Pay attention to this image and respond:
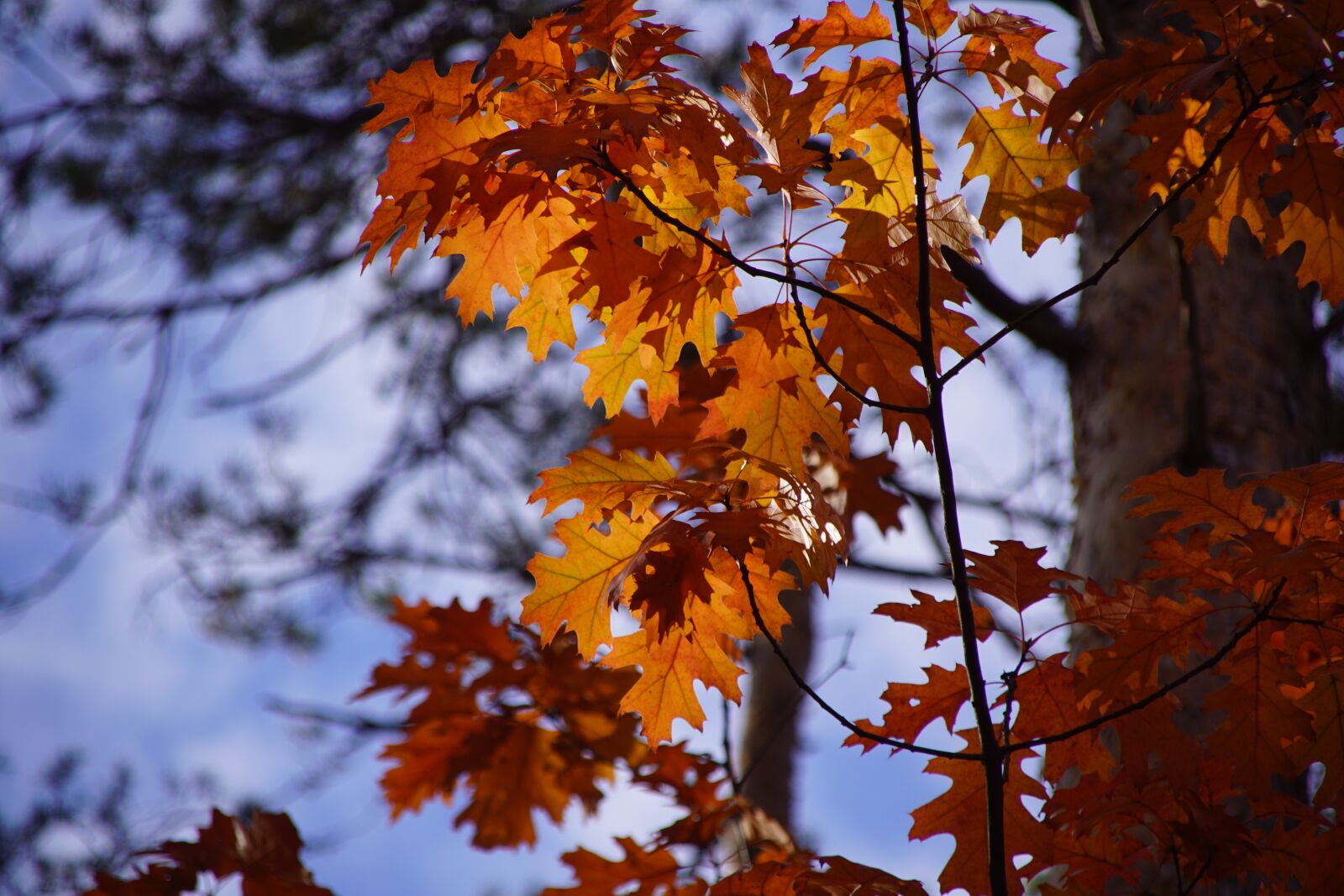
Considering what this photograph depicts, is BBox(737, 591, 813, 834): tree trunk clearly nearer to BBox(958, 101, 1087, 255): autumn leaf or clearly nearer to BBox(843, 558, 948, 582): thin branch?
BBox(843, 558, 948, 582): thin branch

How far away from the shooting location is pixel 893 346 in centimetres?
124

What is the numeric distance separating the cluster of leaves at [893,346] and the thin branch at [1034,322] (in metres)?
0.87

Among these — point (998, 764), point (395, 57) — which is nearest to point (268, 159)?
point (395, 57)

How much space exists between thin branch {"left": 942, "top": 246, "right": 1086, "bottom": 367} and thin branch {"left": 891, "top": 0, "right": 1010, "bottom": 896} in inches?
46.8

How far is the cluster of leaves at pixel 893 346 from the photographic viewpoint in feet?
3.76

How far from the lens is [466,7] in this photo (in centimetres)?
386

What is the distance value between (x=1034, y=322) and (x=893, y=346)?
4.16ft

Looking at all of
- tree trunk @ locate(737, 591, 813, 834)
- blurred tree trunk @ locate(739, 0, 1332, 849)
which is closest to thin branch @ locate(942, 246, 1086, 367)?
blurred tree trunk @ locate(739, 0, 1332, 849)

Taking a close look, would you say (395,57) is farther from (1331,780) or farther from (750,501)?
(1331,780)

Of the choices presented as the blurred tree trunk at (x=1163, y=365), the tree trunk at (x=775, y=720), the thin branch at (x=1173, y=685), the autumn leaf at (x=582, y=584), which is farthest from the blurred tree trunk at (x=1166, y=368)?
the tree trunk at (x=775, y=720)

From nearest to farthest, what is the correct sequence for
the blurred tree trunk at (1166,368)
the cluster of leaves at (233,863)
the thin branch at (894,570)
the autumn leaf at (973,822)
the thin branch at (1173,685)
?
the thin branch at (1173,685) < the autumn leaf at (973,822) < the cluster of leaves at (233,863) < the blurred tree trunk at (1166,368) < the thin branch at (894,570)

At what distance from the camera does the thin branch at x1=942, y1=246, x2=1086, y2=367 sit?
2318 mm

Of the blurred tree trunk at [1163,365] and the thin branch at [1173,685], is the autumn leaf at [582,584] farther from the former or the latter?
the blurred tree trunk at [1163,365]

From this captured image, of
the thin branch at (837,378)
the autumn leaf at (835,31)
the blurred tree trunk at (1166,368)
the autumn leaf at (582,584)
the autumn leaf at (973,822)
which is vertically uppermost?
the blurred tree trunk at (1166,368)
